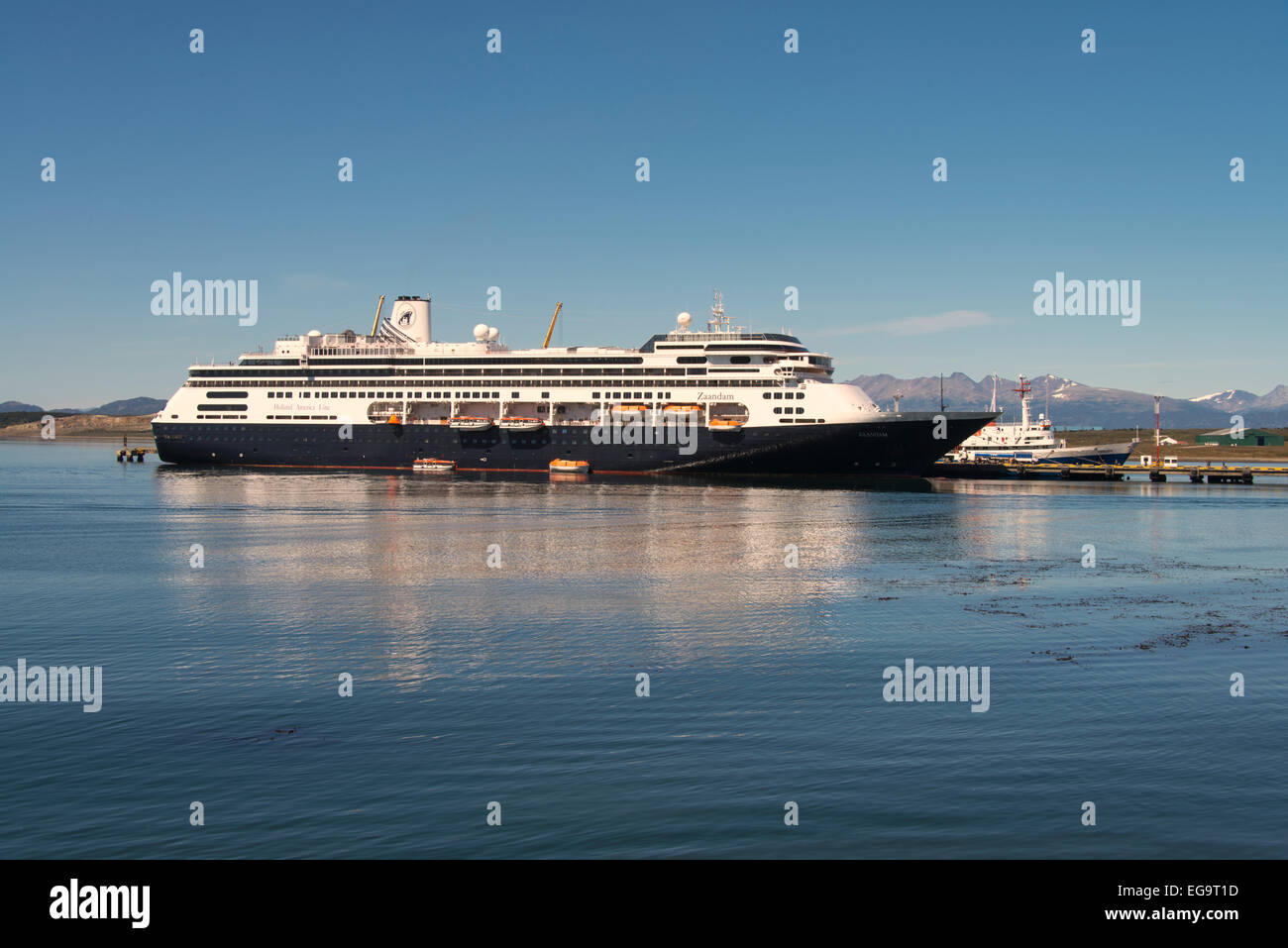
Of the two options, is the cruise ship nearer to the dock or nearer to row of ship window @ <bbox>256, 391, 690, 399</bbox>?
row of ship window @ <bbox>256, 391, 690, 399</bbox>

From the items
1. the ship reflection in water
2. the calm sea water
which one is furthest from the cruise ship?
the calm sea water

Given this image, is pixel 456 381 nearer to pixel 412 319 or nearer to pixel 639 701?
pixel 412 319

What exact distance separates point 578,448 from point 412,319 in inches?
1135

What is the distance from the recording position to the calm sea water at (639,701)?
1436 centimetres

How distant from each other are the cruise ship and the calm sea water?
42778mm

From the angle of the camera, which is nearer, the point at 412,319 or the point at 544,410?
the point at 544,410

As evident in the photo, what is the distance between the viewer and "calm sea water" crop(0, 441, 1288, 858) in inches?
565

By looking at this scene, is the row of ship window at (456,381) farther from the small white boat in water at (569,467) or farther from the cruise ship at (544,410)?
the small white boat in water at (569,467)

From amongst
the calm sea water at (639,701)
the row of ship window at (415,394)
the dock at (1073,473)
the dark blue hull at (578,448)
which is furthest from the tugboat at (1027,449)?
the calm sea water at (639,701)

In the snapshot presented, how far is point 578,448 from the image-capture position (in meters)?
100

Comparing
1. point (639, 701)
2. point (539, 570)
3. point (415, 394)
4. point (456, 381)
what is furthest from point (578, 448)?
point (639, 701)

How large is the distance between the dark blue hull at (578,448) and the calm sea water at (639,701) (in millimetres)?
41567
